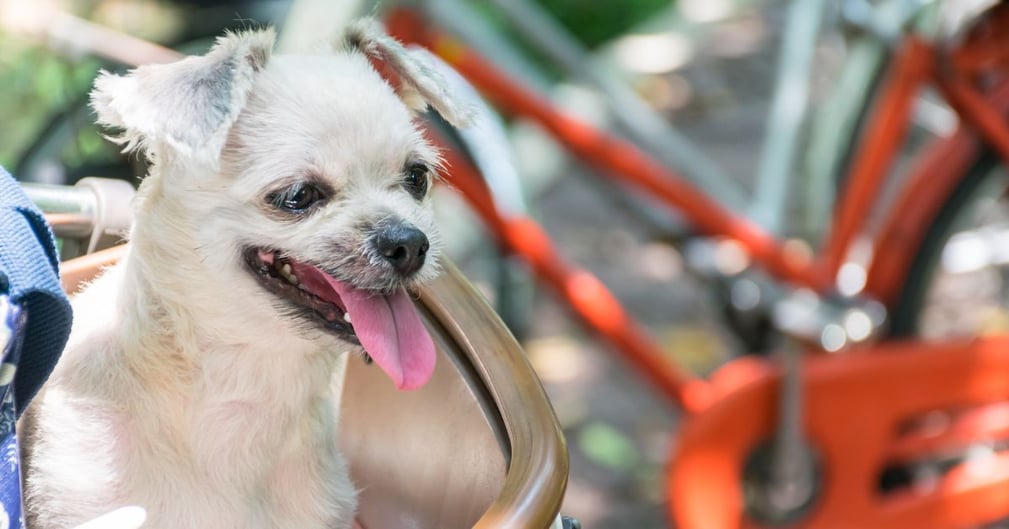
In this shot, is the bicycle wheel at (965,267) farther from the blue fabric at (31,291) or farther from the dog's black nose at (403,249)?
the blue fabric at (31,291)

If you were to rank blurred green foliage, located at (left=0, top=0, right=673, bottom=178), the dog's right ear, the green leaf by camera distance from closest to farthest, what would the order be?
the dog's right ear
blurred green foliage, located at (left=0, top=0, right=673, bottom=178)
the green leaf

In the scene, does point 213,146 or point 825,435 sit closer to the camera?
point 213,146

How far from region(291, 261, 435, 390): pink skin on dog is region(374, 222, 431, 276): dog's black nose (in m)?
0.04

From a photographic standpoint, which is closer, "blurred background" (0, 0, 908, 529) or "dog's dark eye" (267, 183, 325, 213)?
"dog's dark eye" (267, 183, 325, 213)

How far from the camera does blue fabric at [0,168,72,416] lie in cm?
98

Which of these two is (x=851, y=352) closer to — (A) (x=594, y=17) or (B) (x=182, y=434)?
(B) (x=182, y=434)

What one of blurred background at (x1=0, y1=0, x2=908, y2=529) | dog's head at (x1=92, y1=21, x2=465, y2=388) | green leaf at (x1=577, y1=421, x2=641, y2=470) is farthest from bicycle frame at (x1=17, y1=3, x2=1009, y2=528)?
dog's head at (x1=92, y1=21, x2=465, y2=388)

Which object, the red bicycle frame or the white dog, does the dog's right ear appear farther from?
the red bicycle frame

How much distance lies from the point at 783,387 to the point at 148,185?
1527 millimetres

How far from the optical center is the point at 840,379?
254 cm

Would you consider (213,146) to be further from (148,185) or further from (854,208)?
(854,208)

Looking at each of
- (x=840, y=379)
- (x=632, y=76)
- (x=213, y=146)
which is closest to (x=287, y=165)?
(x=213, y=146)

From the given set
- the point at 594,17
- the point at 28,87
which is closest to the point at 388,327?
the point at 28,87

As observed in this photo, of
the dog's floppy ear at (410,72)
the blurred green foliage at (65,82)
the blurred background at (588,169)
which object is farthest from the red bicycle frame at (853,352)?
the dog's floppy ear at (410,72)
